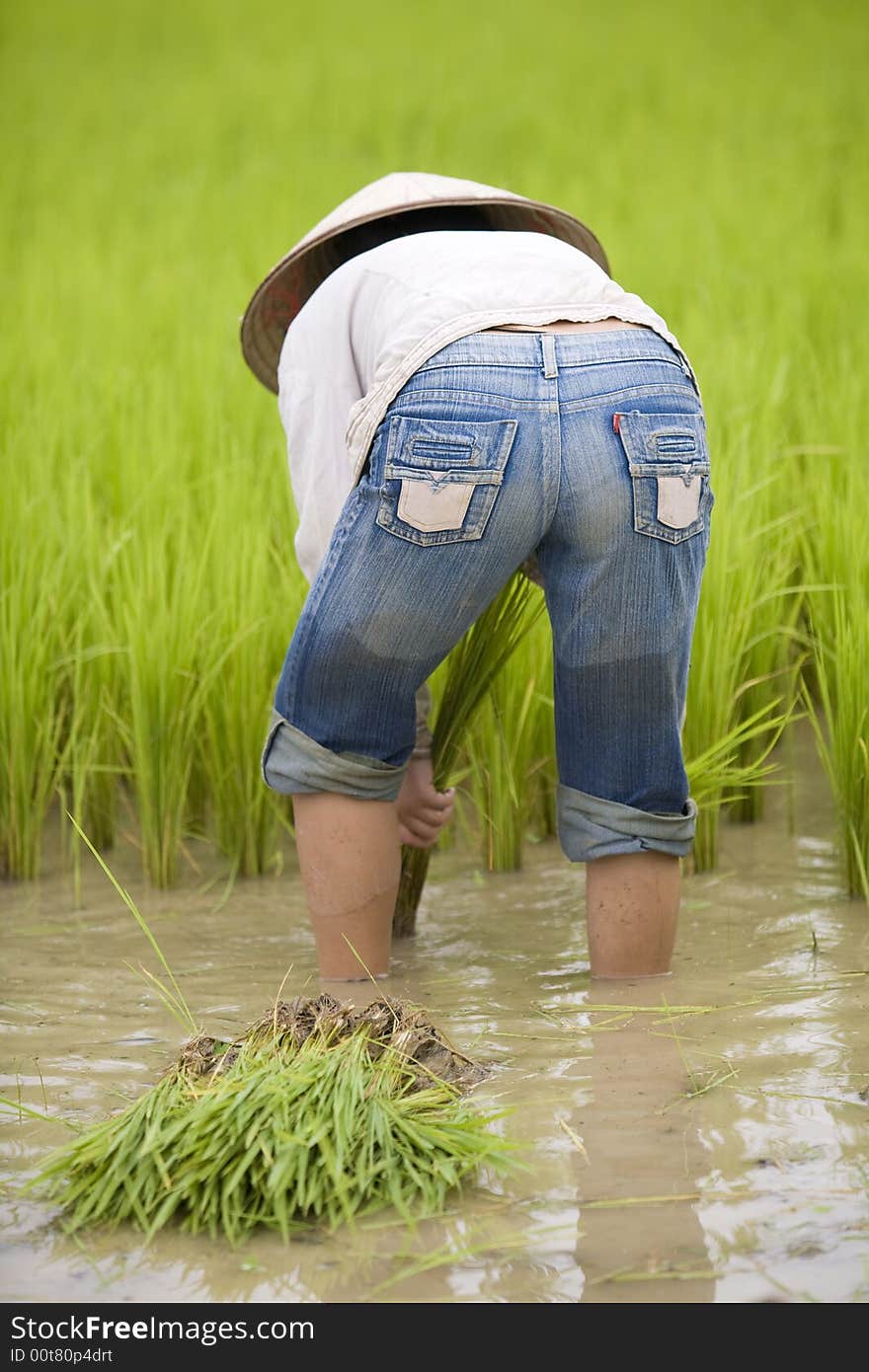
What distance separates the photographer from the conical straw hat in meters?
1.67

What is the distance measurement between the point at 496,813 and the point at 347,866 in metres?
0.61

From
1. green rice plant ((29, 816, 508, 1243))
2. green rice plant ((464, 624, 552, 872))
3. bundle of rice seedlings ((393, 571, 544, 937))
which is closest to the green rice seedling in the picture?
green rice plant ((464, 624, 552, 872))

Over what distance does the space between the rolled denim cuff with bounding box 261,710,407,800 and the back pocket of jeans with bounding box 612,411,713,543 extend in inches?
16.3

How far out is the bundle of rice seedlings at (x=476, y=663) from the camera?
1.82 m

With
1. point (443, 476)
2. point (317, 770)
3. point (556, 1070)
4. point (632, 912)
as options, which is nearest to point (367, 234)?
point (443, 476)

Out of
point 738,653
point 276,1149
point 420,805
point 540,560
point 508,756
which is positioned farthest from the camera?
point 738,653

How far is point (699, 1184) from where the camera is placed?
119cm

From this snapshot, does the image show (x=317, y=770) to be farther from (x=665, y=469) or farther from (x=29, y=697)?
(x=29, y=697)

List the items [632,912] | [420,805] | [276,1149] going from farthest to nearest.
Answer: [420,805] < [632,912] < [276,1149]

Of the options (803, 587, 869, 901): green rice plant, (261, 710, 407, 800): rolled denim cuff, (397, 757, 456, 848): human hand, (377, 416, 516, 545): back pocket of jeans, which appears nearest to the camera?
(377, 416, 516, 545): back pocket of jeans

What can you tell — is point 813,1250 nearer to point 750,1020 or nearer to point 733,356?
Answer: point 750,1020

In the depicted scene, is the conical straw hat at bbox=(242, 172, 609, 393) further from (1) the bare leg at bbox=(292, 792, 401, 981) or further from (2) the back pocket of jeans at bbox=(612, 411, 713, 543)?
(1) the bare leg at bbox=(292, 792, 401, 981)

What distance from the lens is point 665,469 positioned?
58.2 inches
